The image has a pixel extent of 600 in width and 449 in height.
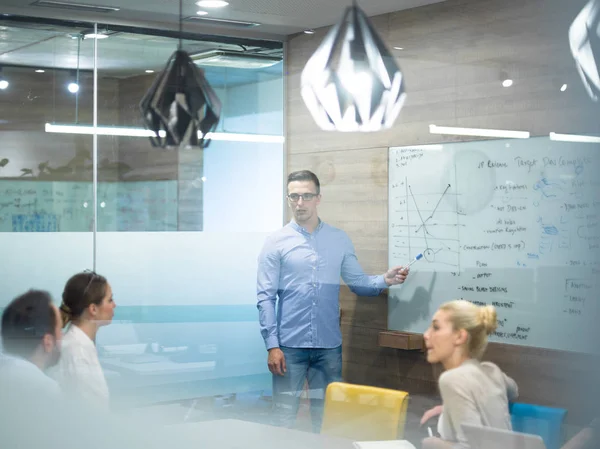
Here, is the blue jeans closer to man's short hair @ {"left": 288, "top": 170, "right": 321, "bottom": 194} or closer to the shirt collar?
the shirt collar

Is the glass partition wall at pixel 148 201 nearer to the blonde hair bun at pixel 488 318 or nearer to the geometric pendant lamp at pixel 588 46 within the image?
the blonde hair bun at pixel 488 318

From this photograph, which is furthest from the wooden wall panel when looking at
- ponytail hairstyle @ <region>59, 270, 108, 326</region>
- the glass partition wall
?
ponytail hairstyle @ <region>59, 270, 108, 326</region>

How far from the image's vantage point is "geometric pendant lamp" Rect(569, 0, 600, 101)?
2.56 metres

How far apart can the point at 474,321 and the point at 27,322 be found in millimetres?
1597

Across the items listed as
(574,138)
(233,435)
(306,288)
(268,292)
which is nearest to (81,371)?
(233,435)

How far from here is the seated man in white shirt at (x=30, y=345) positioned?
2.88 meters

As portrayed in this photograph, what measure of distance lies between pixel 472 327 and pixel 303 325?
56cm

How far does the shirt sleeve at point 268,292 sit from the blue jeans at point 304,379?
68 millimetres

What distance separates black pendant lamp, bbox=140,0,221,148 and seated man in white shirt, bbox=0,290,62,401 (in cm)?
74

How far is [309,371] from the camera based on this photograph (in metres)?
2.73

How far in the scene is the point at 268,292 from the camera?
273 cm

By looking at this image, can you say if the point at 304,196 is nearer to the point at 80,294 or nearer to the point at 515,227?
the point at 515,227

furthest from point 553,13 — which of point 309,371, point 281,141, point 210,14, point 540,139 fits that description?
point 309,371

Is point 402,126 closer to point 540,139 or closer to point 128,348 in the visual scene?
point 540,139
